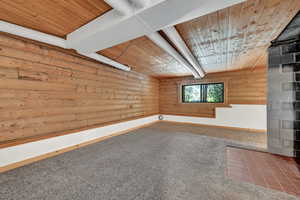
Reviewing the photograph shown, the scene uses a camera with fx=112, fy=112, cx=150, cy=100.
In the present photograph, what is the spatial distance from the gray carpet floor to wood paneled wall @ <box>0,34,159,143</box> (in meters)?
0.74

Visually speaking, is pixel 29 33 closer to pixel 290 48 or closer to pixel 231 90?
pixel 290 48

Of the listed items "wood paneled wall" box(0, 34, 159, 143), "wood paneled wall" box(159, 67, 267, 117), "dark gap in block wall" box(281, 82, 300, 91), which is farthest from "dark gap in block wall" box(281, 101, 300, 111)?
"wood paneled wall" box(0, 34, 159, 143)

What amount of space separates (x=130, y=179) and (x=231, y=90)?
5.06 meters

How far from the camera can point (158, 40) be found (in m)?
1.87

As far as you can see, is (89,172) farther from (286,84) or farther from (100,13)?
(286,84)

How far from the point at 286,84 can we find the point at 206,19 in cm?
203

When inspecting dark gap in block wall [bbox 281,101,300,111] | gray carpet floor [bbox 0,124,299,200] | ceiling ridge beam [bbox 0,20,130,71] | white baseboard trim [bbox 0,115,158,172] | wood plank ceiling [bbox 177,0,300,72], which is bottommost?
gray carpet floor [bbox 0,124,299,200]

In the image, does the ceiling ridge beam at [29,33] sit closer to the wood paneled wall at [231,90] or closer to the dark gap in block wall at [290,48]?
the dark gap in block wall at [290,48]

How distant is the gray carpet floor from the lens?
4.17ft

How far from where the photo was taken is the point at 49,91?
2316 mm

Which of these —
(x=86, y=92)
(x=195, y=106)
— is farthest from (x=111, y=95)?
(x=195, y=106)

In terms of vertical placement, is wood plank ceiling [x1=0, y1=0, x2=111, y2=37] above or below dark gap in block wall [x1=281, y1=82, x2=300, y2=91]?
above

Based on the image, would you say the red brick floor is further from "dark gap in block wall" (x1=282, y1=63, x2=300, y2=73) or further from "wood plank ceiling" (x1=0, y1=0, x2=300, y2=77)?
"wood plank ceiling" (x1=0, y1=0, x2=300, y2=77)

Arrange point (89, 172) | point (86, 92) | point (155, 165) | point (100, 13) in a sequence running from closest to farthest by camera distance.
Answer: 1. point (100, 13)
2. point (89, 172)
3. point (155, 165)
4. point (86, 92)
